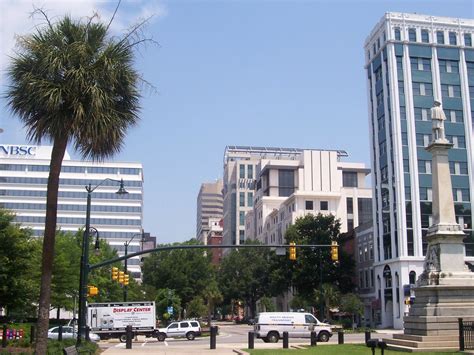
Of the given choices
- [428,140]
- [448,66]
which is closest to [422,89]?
[448,66]

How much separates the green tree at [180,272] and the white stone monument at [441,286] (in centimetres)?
6690

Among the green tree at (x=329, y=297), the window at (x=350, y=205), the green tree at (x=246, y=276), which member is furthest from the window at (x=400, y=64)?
the green tree at (x=246, y=276)

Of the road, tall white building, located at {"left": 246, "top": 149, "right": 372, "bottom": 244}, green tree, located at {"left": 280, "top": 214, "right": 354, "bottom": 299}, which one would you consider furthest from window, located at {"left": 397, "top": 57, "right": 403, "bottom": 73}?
the road

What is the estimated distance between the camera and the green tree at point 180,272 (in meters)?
93.6

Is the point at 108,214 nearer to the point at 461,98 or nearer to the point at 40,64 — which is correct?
the point at 461,98

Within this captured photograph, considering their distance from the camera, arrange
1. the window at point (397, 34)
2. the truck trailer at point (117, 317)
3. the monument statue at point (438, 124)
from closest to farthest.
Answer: the monument statue at point (438, 124) → the truck trailer at point (117, 317) → the window at point (397, 34)

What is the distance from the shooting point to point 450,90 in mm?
73062

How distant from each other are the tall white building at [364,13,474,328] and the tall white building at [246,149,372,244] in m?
26.2

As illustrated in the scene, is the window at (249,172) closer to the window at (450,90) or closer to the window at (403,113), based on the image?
the window at (450,90)

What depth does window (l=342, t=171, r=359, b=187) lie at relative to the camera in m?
119

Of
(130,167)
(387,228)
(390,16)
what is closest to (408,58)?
(390,16)

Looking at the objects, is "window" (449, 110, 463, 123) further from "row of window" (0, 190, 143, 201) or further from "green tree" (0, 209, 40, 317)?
"row of window" (0, 190, 143, 201)

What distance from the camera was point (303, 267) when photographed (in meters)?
77.1

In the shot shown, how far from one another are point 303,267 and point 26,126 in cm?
6204
